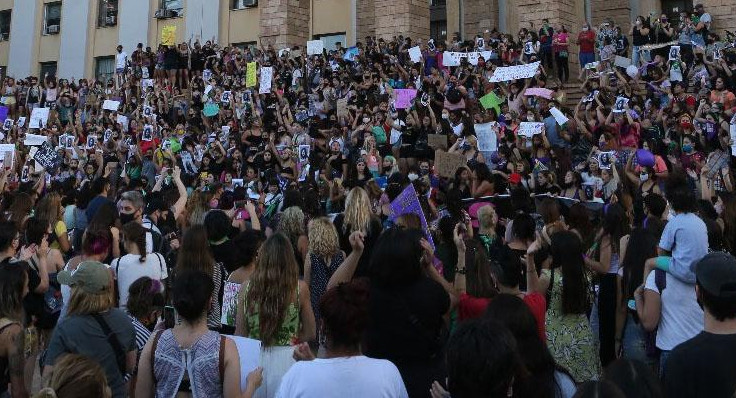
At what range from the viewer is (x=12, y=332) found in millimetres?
5098

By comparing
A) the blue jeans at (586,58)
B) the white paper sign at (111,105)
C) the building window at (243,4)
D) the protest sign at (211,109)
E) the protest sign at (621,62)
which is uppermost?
the building window at (243,4)

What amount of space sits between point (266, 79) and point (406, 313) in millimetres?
19736

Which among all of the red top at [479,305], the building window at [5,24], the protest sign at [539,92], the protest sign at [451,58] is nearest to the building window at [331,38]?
the protest sign at [451,58]

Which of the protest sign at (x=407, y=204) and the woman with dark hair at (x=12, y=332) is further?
the protest sign at (x=407, y=204)

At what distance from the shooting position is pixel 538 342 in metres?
3.86

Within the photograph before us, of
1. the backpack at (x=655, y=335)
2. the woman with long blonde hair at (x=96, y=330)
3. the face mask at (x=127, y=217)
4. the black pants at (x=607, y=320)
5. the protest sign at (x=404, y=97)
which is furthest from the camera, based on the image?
the protest sign at (x=404, y=97)

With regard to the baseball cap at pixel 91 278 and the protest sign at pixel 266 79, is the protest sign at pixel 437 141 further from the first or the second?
the baseball cap at pixel 91 278

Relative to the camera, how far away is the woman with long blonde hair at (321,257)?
6.54 m

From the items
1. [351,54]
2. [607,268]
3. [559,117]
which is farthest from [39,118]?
[607,268]

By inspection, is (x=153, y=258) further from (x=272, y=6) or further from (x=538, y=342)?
(x=272, y=6)

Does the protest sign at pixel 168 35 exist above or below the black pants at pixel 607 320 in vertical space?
above

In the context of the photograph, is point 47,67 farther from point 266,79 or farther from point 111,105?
point 266,79

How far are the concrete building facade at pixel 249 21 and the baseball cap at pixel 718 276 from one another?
22.4m

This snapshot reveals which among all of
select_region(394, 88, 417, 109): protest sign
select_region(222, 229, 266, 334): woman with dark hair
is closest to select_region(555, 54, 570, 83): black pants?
select_region(394, 88, 417, 109): protest sign
